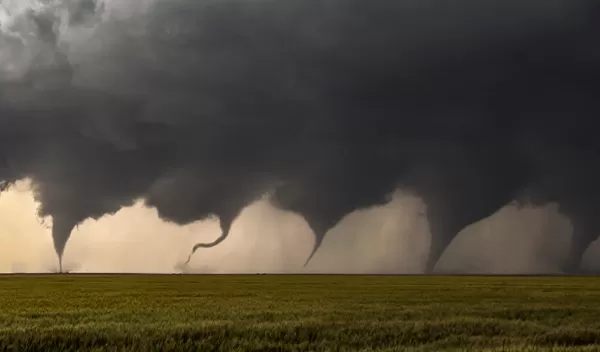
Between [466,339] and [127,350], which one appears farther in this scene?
[466,339]

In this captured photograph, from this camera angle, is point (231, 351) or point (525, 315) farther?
point (525, 315)

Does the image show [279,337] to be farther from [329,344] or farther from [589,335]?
[589,335]

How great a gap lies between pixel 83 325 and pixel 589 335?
1750cm

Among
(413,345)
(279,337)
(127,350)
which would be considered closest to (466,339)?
(413,345)

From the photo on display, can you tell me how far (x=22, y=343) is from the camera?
17734mm

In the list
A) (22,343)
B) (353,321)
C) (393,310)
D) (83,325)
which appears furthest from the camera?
(393,310)

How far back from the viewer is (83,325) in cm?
2095

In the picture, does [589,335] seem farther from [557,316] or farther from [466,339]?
[557,316]

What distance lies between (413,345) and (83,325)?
36.6 ft

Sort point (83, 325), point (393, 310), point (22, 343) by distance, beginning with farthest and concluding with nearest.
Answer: point (393, 310) < point (83, 325) < point (22, 343)

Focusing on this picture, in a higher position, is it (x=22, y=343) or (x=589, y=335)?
(x=22, y=343)

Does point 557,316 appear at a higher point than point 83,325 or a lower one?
lower

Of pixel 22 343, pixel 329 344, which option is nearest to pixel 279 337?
pixel 329 344

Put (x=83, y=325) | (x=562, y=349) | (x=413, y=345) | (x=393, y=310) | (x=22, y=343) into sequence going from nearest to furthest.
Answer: (x=562, y=349) < (x=22, y=343) < (x=413, y=345) < (x=83, y=325) < (x=393, y=310)
